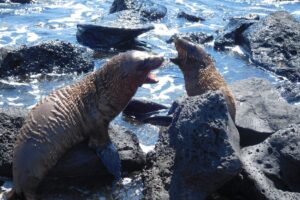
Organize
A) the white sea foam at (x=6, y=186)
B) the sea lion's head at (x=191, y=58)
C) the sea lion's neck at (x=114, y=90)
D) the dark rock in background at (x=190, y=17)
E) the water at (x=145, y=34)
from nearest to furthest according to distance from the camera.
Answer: the white sea foam at (x=6, y=186) → the sea lion's neck at (x=114, y=90) → the sea lion's head at (x=191, y=58) → the water at (x=145, y=34) → the dark rock in background at (x=190, y=17)

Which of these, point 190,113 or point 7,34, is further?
point 7,34

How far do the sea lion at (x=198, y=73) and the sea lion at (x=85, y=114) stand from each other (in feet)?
3.47

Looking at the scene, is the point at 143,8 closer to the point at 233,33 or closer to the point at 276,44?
the point at 233,33

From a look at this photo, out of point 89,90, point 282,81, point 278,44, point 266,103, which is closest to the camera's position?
point 89,90

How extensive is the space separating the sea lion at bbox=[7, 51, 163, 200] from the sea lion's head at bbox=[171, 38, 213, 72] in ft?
3.98

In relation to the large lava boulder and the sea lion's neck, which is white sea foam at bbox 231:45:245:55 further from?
the sea lion's neck

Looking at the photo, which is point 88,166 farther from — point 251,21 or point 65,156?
point 251,21

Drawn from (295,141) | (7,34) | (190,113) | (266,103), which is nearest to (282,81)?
(266,103)

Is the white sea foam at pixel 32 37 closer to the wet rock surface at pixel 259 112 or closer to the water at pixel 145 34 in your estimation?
the water at pixel 145 34

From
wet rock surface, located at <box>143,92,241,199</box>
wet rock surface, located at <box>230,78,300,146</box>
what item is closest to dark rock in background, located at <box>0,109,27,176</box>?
wet rock surface, located at <box>143,92,241,199</box>

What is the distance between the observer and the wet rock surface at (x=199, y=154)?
5.33 m

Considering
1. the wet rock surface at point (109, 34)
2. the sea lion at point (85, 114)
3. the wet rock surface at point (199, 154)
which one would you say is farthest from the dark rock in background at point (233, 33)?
the wet rock surface at point (199, 154)

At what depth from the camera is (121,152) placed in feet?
21.7

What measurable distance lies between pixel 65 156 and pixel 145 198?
3.64 ft
